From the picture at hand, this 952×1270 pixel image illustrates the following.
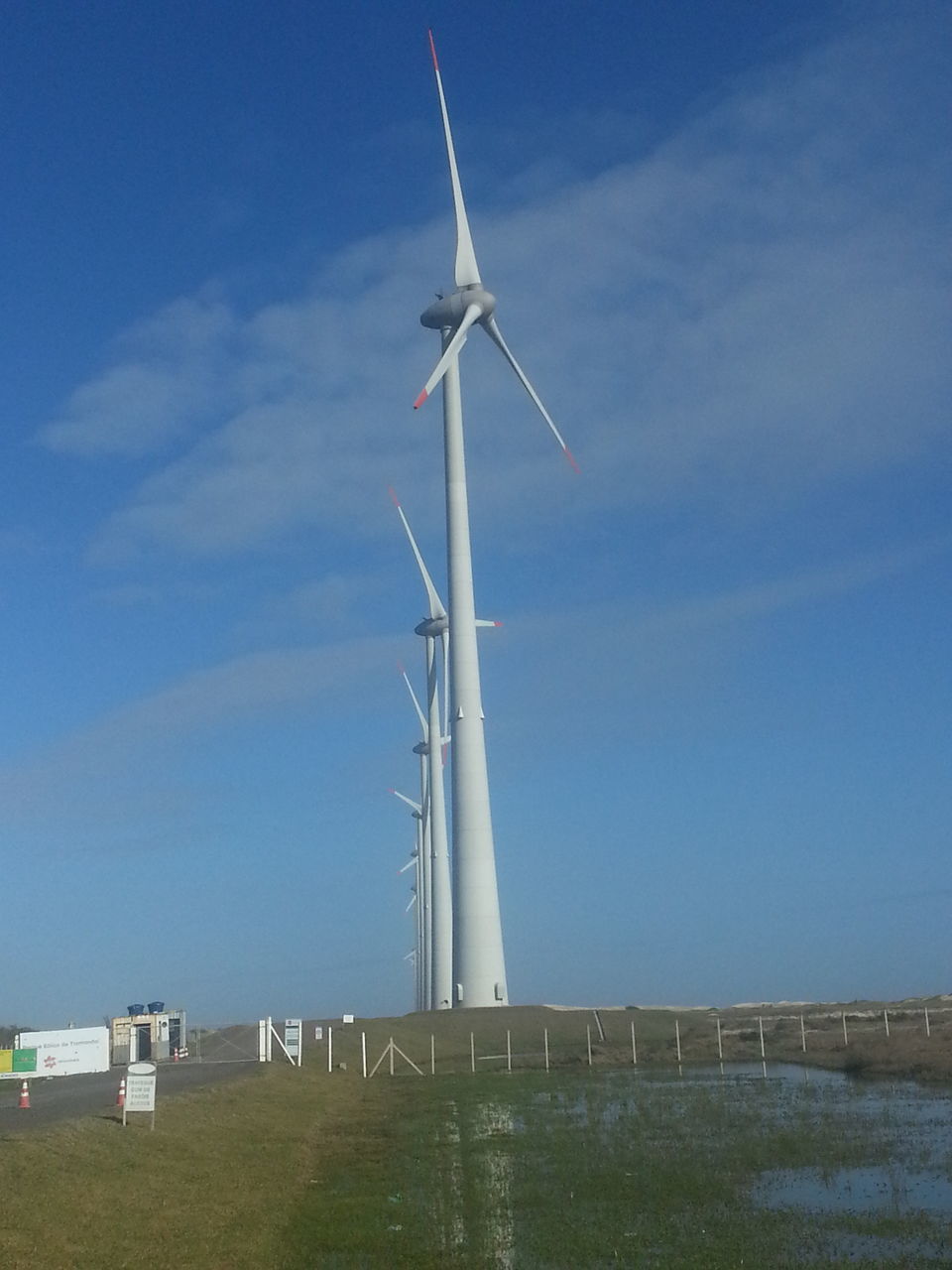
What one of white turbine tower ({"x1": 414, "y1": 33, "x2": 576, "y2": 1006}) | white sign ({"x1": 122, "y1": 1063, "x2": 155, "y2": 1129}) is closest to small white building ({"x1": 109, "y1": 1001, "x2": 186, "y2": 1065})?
white turbine tower ({"x1": 414, "y1": 33, "x2": 576, "y2": 1006})

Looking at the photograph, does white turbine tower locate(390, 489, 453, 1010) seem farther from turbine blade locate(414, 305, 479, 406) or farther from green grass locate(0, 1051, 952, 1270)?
green grass locate(0, 1051, 952, 1270)

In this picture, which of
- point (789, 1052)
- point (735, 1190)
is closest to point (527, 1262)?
point (735, 1190)

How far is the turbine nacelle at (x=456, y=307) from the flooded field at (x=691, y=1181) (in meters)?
60.2

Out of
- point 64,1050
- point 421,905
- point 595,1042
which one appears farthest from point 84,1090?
point 421,905

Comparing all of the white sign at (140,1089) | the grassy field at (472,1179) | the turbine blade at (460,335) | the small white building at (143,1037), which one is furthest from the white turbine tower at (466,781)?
the white sign at (140,1089)

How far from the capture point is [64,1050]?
72.3 metres

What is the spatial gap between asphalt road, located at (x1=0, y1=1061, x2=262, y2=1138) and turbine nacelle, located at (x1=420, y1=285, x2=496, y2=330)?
55.3 meters

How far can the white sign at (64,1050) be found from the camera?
7200 centimetres

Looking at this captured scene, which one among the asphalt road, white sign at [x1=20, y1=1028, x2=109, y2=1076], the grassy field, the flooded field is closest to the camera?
the flooded field

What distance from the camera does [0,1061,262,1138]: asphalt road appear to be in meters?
40.8

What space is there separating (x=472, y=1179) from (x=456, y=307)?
242ft

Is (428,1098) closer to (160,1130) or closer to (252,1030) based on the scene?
(160,1130)

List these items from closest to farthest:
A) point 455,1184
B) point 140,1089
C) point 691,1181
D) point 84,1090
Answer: point 691,1181 → point 455,1184 → point 140,1089 → point 84,1090

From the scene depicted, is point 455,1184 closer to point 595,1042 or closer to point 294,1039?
point 294,1039
